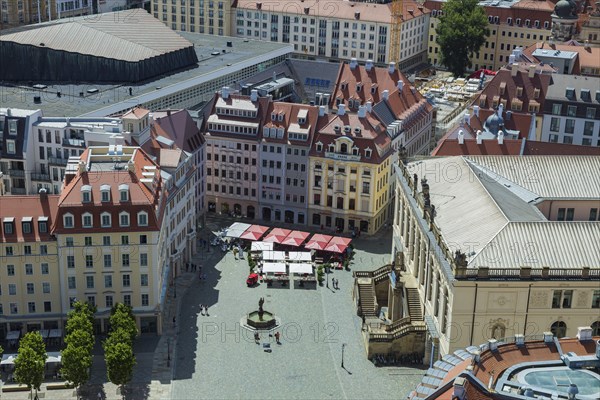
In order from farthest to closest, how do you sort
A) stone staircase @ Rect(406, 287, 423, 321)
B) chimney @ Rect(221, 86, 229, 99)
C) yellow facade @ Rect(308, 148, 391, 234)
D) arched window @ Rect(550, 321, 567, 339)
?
chimney @ Rect(221, 86, 229, 99) → yellow facade @ Rect(308, 148, 391, 234) → stone staircase @ Rect(406, 287, 423, 321) → arched window @ Rect(550, 321, 567, 339)

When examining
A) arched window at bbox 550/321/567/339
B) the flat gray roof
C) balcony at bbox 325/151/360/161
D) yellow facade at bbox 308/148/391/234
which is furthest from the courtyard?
the flat gray roof

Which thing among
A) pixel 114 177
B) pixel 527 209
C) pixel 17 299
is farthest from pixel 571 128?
pixel 17 299

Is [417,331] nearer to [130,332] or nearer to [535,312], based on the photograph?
[535,312]

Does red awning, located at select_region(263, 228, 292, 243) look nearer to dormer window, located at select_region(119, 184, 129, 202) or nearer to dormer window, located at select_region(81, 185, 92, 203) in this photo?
dormer window, located at select_region(119, 184, 129, 202)

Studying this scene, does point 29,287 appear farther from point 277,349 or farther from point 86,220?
point 277,349

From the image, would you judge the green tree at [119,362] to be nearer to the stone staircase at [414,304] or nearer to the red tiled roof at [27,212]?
the red tiled roof at [27,212]
